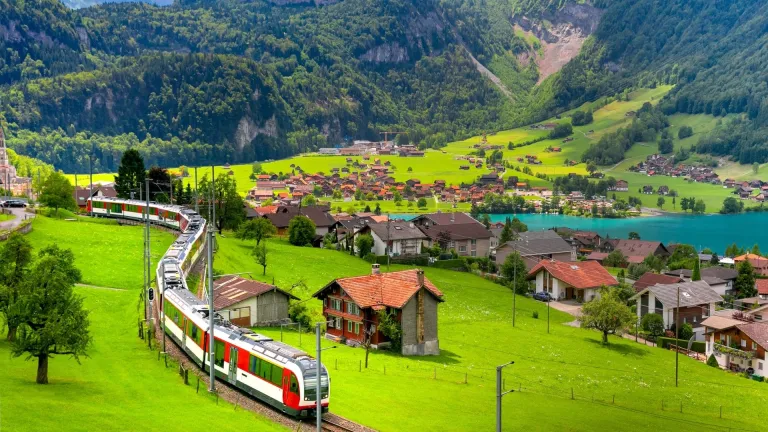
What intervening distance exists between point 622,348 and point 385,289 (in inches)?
765

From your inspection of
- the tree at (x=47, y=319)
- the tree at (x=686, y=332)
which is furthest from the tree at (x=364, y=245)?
the tree at (x=47, y=319)

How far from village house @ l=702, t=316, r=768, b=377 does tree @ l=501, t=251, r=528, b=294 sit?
784 inches

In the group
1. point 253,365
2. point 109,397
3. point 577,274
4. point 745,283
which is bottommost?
point 745,283

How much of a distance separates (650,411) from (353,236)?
179 feet

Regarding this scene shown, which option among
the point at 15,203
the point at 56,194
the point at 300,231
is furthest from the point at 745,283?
the point at 15,203

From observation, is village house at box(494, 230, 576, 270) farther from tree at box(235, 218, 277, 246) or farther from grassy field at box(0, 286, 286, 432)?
grassy field at box(0, 286, 286, 432)

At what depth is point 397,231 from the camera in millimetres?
92625

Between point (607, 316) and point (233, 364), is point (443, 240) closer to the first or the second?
point (607, 316)

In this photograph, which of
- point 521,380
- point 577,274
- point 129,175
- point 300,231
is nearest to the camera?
point 521,380

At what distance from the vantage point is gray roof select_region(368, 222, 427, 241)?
9038 cm

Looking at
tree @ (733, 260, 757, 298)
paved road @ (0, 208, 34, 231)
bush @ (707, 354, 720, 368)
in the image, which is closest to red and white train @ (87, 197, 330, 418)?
paved road @ (0, 208, 34, 231)

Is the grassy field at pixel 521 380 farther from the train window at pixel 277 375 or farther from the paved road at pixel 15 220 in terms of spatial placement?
the paved road at pixel 15 220

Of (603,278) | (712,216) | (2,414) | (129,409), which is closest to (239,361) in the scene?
(129,409)

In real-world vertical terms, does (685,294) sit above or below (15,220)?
below
